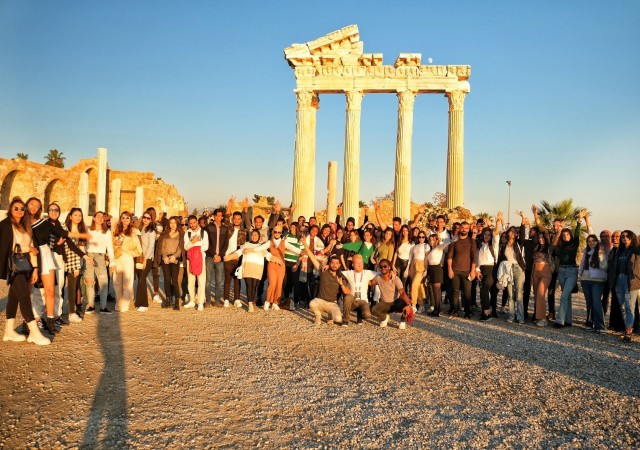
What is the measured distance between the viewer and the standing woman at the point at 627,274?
721 cm

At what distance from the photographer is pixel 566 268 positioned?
8398mm

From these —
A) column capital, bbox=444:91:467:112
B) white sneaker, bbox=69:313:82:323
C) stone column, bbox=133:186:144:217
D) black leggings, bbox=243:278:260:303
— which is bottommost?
white sneaker, bbox=69:313:82:323

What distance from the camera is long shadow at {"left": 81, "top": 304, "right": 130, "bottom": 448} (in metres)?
3.31

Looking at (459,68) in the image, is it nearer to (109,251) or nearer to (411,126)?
(411,126)

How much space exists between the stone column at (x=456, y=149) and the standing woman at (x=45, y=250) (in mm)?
19630

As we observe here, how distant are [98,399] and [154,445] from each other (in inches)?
44.4

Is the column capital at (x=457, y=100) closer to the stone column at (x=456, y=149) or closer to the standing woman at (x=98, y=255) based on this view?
the stone column at (x=456, y=149)

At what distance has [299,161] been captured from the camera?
2392 cm

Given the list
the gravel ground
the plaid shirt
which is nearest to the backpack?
the gravel ground

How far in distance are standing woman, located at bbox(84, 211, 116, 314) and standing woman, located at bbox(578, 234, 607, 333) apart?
8.58 meters

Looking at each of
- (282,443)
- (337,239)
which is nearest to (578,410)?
(282,443)

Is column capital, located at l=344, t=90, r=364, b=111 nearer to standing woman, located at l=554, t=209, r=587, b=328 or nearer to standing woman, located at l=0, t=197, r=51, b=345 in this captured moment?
standing woman, located at l=554, t=209, r=587, b=328

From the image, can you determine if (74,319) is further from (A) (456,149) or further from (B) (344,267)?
(A) (456,149)

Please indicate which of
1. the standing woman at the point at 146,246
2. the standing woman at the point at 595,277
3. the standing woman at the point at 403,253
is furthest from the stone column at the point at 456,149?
the standing woman at the point at 146,246
